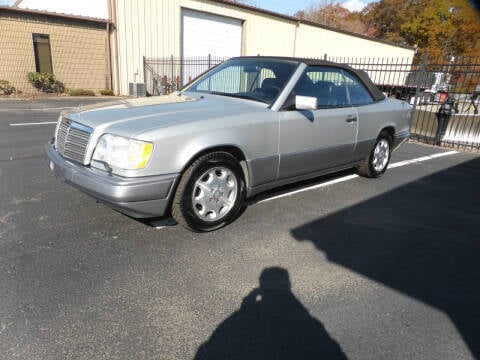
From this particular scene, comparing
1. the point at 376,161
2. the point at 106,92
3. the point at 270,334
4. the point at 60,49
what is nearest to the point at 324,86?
the point at 376,161

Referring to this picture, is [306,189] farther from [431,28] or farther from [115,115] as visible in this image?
[431,28]

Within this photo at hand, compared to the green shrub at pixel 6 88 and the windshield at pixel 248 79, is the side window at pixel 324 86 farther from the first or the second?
the green shrub at pixel 6 88

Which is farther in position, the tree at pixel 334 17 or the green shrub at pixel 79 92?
the tree at pixel 334 17

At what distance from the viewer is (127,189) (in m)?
2.77

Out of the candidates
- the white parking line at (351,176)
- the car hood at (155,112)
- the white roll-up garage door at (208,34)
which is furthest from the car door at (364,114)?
the white roll-up garage door at (208,34)

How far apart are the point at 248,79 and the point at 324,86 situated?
3.02ft

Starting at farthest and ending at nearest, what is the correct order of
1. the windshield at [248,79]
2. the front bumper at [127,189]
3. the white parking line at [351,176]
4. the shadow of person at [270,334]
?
1. the white parking line at [351,176]
2. the windshield at [248,79]
3. the front bumper at [127,189]
4. the shadow of person at [270,334]

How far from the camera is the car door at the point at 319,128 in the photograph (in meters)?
3.79

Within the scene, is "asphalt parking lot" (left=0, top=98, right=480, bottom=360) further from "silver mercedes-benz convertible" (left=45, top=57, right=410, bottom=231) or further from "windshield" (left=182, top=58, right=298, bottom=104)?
"windshield" (left=182, top=58, right=298, bottom=104)

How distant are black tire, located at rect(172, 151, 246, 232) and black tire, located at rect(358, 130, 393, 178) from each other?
→ 2.50 m

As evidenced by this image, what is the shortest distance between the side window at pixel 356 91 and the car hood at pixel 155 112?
164 cm

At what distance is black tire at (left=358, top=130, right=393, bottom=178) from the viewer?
5.23 metres

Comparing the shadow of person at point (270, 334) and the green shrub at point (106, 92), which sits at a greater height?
the green shrub at point (106, 92)

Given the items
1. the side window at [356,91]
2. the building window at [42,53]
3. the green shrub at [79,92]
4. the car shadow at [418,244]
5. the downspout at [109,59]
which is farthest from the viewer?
the downspout at [109,59]
